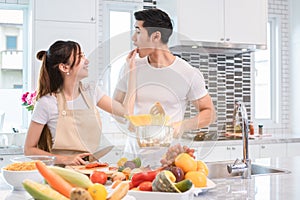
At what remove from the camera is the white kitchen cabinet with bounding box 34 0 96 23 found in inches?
140

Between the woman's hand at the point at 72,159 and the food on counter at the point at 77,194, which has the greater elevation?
the food on counter at the point at 77,194

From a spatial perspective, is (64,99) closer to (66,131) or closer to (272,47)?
(66,131)

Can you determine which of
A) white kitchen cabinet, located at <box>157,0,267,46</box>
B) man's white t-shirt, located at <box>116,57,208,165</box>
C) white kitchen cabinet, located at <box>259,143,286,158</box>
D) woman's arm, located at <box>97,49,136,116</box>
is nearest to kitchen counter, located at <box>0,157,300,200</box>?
man's white t-shirt, located at <box>116,57,208,165</box>

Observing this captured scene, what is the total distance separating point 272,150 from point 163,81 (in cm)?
255

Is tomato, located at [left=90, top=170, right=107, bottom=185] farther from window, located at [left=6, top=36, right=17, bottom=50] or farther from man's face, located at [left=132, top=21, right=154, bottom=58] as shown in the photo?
window, located at [left=6, top=36, right=17, bottom=50]

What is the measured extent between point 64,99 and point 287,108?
11.5ft

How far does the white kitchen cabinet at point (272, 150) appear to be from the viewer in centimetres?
411

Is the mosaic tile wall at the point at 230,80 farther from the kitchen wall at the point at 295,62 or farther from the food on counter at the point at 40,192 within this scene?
the food on counter at the point at 40,192

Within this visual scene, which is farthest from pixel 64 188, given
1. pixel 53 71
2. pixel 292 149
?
pixel 292 149

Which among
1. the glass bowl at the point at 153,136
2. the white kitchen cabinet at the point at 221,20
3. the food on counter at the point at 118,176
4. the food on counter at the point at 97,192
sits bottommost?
the food on counter at the point at 118,176

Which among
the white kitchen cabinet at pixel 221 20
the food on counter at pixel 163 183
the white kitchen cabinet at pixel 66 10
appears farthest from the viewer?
the white kitchen cabinet at pixel 221 20

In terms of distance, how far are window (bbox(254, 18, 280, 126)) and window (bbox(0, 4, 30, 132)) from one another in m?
2.73

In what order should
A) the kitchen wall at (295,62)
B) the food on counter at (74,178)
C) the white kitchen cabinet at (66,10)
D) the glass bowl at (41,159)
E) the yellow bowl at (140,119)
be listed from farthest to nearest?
the kitchen wall at (295,62) → the white kitchen cabinet at (66,10) → the yellow bowl at (140,119) → the glass bowl at (41,159) → the food on counter at (74,178)

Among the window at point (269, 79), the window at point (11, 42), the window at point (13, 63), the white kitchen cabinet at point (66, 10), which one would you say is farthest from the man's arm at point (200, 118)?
the window at point (269, 79)
